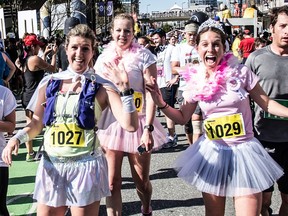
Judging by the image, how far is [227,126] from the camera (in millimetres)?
3295

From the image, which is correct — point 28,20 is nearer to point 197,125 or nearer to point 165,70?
point 165,70

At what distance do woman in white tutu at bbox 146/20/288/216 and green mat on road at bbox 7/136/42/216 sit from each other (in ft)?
7.77

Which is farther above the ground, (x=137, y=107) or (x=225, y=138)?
(x=137, y=107)

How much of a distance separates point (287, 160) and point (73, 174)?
1.88m

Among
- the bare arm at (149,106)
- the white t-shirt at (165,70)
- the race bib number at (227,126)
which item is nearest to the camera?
the race bib number at (227,126)

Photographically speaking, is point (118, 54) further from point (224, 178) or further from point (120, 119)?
point (224, 178)

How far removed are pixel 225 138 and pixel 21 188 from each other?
3.48m

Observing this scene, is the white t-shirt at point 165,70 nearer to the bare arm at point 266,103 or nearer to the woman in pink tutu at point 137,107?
the woman in pink tutu at point 137,107

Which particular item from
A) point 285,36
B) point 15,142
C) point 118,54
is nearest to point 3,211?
point 15,142

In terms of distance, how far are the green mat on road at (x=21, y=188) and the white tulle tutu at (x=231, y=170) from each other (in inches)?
92.5

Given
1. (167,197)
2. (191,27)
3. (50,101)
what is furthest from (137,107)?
(191,27)

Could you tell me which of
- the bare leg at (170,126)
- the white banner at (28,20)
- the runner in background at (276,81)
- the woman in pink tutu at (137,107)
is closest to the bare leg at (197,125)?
the bare leg at (170,126)

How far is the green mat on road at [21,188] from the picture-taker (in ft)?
16.9

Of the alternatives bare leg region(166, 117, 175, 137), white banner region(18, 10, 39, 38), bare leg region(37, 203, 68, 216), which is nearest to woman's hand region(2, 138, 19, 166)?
bare leg region(37, 203, 68, 216)
